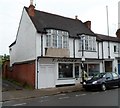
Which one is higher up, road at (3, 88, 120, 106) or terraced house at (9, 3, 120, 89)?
terraced house at (9, 3, 120, 89)

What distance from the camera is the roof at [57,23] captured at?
2495 centimetres

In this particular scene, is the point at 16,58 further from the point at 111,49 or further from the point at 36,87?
the point at 111,49


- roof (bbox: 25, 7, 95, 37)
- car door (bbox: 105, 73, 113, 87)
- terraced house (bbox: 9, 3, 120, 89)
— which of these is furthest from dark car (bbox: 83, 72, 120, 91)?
roof (bbox: 25, 7, 95, 37)

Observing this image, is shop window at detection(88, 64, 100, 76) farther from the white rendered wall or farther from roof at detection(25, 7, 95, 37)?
the white rendered wall

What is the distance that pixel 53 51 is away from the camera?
24031mm

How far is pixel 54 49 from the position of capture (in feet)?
79.3

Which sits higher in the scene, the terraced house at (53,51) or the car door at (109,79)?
the terraced house at (53,51)

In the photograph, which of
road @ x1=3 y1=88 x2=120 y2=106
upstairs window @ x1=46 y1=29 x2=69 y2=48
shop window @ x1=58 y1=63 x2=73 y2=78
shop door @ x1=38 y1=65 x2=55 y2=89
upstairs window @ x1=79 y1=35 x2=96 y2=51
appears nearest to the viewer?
road @ x1=3 y1=88 x2=120 y2=106

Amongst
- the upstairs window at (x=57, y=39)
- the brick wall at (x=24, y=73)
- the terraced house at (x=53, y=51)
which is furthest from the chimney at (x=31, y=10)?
→ the brick wall at (x=24, y=73)

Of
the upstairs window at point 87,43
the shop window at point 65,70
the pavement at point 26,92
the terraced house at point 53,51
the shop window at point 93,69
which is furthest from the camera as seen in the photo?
the shop window at point 93,69

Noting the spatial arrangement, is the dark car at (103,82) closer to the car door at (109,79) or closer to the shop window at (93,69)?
the car door at (109,79)

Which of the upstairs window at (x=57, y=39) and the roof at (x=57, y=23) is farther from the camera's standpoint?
the roof at (x=57, y=23)

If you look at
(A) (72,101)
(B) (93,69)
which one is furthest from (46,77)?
(A) (72,101)

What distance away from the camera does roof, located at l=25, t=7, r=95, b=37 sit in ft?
81.9
